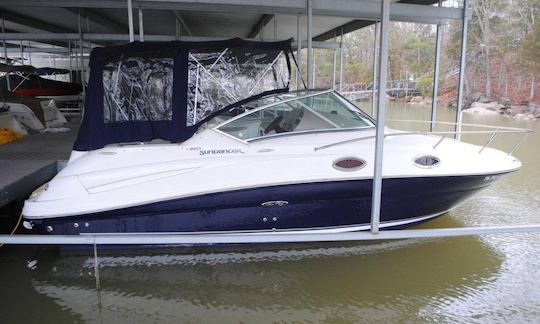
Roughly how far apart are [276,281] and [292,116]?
1.62 meters

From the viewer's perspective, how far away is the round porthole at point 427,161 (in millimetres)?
3910

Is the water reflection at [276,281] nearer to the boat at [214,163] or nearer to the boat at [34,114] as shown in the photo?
the boat at [214,163]

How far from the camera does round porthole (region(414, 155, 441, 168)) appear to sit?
3910mm

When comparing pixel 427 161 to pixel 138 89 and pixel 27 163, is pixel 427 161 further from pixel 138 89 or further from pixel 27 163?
pixel 27 163

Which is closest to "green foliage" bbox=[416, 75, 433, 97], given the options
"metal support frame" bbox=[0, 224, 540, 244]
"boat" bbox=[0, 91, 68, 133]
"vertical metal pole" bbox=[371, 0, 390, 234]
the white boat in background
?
"boat" bbox=[0, 91, 68, 133]

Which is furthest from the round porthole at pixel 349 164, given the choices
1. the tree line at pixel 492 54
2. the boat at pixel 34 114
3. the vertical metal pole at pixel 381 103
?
the tree line at pixel 492 54

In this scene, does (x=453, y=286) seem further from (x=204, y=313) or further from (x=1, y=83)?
(x=1, y=83)

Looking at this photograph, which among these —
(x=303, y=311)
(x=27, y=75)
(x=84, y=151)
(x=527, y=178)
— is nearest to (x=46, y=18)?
(x=27, y=75)

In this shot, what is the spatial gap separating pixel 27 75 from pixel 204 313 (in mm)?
10676

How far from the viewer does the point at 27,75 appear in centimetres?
1138

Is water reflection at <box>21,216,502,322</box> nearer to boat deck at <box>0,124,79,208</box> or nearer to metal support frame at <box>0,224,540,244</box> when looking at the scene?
metal support frame at <box>0,224,540,244</box>

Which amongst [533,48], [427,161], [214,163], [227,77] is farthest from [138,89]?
[533,48]

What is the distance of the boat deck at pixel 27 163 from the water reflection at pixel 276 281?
2.50 ft

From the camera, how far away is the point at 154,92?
3.99 metres
